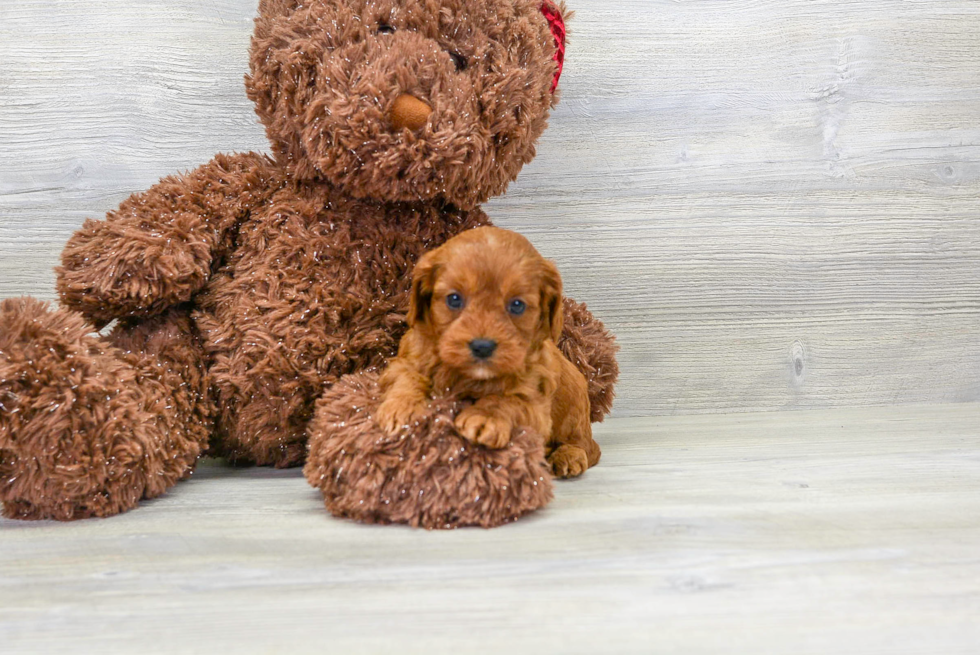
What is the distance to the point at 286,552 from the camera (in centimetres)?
92

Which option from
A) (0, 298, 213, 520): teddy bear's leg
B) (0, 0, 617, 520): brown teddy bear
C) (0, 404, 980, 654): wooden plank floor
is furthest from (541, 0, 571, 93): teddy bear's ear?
(0, 298, 213, 520): teddy bear's leg

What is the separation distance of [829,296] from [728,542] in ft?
3.27

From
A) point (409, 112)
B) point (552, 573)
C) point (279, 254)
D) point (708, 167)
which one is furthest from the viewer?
point (708, 167)

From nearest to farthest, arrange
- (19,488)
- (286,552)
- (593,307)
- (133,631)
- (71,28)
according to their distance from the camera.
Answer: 1. (133,631)
2. (286,552)
3. (19,488)
4. (71,28)
5. (593,307)

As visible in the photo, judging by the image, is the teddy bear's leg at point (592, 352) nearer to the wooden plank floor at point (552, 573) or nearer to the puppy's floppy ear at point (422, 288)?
the wooden plank floor at point (552, 573)

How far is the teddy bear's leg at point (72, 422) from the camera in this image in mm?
1042

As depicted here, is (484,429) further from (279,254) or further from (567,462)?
(279,254)

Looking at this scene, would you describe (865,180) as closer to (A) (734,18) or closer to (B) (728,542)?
(A) (734,18)

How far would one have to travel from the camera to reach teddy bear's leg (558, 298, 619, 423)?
4.50 ft

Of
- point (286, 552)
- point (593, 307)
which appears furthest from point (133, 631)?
point (593, 307)

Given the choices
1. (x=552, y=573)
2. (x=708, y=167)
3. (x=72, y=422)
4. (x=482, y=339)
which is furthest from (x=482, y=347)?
(x=708, y=167)

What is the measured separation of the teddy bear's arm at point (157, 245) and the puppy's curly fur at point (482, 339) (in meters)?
0.34

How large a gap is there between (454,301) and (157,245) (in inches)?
17.3

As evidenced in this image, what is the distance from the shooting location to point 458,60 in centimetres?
121
